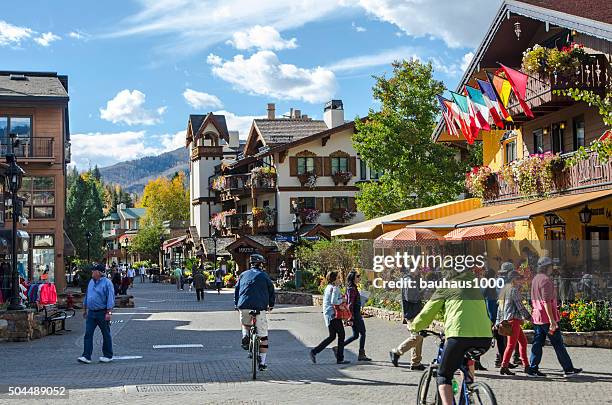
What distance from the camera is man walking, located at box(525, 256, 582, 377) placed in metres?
13.8

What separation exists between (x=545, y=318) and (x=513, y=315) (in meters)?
0.58

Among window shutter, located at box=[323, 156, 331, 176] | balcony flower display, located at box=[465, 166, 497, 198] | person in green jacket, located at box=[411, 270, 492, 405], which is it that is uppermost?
window shutter, located at box=[323, 156, 331, 176]

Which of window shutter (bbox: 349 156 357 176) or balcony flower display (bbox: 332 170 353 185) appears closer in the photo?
balcony flower display (bbox: 332 170 353 185)

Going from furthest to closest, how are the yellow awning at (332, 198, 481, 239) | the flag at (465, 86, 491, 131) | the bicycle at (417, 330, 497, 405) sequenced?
1. the yellow awning at (332, 198, 481, 239)
2. the flag at (465, 86, 491, 131)
3. the bicycle at (417, 330, 497, 405)

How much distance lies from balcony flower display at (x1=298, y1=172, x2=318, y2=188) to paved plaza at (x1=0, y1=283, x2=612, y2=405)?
3492cm

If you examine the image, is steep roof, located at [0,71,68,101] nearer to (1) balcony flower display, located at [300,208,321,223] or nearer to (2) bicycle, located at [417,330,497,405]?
(1) balcony flower display, located at [300,208,321,223]

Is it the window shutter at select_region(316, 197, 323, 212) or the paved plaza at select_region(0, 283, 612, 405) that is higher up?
the window shutter at select_region(316, 197, 323, 212)

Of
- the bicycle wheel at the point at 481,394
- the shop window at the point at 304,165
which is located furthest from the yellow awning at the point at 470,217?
the shop window at the point at 304,165

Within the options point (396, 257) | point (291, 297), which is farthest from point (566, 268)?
point (291, 297)

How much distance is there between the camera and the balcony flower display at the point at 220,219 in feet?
215

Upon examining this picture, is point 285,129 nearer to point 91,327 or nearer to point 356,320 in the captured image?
point 356,320

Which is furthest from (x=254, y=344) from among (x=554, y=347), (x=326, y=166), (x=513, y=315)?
(x=326, y=166)

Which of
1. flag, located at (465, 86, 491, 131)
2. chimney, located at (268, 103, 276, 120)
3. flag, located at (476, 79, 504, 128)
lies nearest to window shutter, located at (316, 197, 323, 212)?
chimney, located at (268, 103, 276, 120)

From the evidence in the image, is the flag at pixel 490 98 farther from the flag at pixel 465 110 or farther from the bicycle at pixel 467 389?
the bicycle at pixel 467 389
